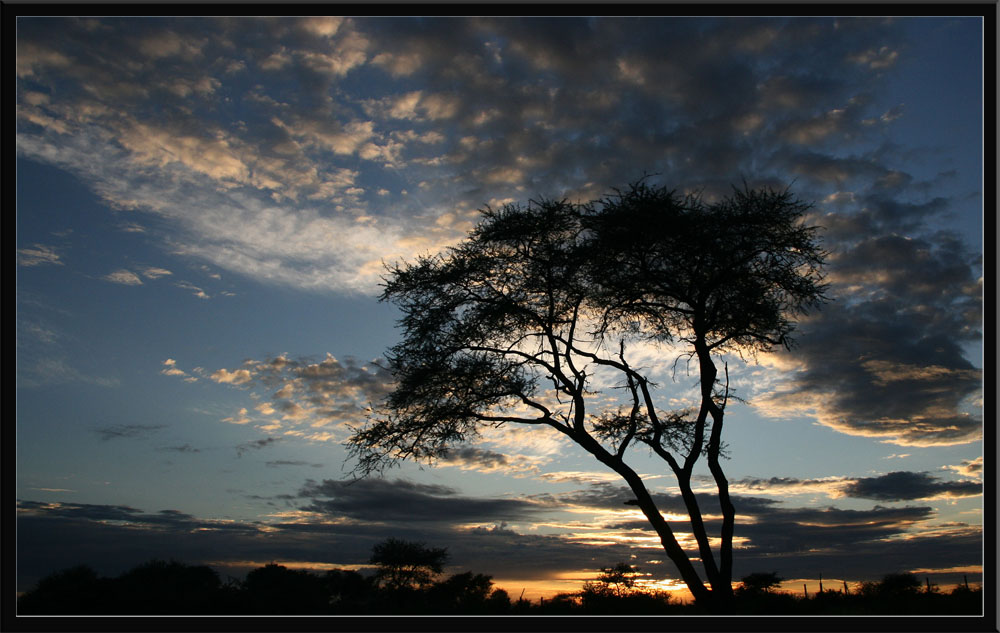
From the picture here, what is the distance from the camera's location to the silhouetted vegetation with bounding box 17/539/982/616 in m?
20.6

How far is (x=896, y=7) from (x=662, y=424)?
13.2 m

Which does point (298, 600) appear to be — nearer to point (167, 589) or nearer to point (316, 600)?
point (316, 600)

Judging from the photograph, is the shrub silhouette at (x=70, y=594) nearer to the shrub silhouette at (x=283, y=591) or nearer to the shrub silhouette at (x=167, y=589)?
the shrub silhouette at (x=167, y=589)

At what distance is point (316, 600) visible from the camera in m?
26.8

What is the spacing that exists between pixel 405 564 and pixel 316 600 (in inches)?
496

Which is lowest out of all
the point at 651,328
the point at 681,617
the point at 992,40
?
the point at 681,617

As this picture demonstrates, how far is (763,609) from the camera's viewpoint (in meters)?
21.2

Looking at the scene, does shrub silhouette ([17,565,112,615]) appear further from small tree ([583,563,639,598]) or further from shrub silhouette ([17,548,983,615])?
small tree ([583,563,639,598])

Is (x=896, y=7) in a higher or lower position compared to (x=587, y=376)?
higher

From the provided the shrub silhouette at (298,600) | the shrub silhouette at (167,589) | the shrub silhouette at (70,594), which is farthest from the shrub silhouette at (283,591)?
the shrub silhouette at (70,594)

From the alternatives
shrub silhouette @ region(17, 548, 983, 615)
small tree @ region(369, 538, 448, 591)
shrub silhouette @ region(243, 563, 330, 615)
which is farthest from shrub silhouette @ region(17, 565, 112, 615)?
small tree @ region(369, 538, 448, 591)

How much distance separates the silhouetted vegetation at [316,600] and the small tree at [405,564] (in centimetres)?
339

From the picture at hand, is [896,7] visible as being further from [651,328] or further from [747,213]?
[651,328]

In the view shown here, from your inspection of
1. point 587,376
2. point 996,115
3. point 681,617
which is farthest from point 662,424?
point 996,115
